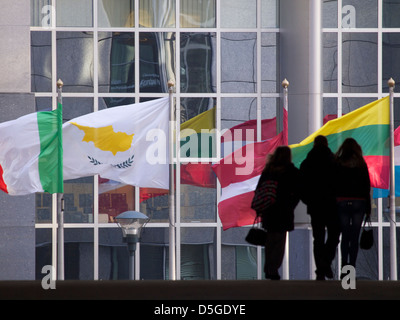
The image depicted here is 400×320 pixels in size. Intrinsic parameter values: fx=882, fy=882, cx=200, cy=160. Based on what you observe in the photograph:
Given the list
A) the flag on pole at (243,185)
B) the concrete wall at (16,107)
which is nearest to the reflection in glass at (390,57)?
the flag on pole at (243,185)

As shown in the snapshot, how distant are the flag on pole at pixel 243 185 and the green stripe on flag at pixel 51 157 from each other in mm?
2925

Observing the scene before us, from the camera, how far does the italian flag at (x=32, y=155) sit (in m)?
15.5

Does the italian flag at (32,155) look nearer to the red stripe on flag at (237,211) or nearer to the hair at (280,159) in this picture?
the red stripe on flag at (237,211)

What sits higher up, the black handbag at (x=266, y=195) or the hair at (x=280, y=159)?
the hair at (x=280, y=159)

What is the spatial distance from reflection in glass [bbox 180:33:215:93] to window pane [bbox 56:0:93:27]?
6.84 ft

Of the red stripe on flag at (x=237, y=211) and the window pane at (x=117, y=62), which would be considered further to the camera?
the window pane at (x=117, y=62)

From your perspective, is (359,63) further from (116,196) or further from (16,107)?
(16,107)

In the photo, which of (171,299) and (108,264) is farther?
(108,264)

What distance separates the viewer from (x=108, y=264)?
1881 centimetres

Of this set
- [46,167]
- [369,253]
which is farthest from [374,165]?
[46,167]

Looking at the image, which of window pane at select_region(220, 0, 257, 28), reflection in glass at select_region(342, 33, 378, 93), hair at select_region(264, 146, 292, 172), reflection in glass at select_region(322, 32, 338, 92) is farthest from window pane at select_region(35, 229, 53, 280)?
hair at select_region(264, 146, 292, 172)

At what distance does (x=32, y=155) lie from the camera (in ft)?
51.2
